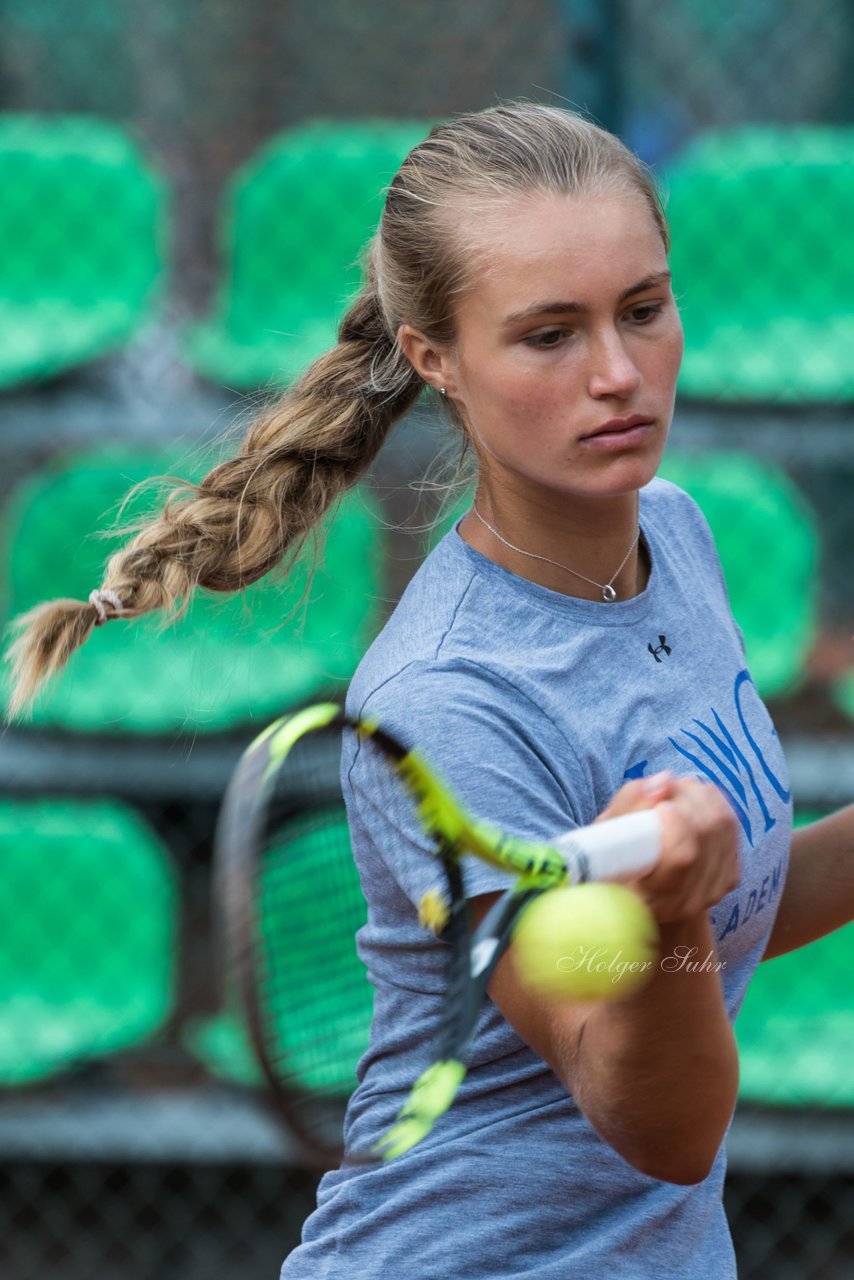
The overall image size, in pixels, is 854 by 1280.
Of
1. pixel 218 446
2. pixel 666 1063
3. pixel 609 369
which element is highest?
pixel 609 369

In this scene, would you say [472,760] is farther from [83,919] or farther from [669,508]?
[83,919]

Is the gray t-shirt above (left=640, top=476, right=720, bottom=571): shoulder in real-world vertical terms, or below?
below

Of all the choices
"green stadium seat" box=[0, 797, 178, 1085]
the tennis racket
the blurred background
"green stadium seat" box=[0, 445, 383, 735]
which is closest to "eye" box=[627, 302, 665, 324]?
the tennis racket

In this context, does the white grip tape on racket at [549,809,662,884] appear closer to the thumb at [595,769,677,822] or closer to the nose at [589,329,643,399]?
the thumb at [595,769,677,822]

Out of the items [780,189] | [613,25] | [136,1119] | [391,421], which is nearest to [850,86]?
[780,189]

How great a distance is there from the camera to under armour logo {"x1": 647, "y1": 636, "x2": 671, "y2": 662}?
1.23 metres

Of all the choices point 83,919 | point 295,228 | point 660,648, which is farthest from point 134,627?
point 660,648

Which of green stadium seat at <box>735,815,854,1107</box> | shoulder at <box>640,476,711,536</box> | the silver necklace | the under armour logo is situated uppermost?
shoulder at <box>640,476,711,536</box>

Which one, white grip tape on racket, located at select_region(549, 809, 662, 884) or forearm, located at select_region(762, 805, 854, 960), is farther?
forearm, located at select_region(762, 805, 854, 960)

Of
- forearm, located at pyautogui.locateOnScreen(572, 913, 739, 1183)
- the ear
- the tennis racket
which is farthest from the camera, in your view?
the ear

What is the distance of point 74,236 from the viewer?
3260mm

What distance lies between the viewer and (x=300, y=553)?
139 centimetres

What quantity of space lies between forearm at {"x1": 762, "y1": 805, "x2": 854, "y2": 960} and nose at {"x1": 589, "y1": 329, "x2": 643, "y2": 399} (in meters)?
0.47

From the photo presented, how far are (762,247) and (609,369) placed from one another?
2.05m
